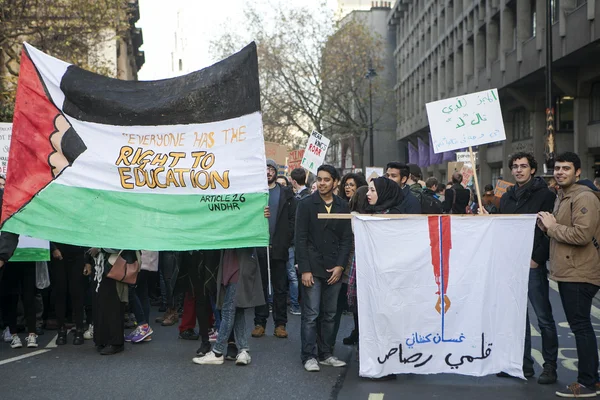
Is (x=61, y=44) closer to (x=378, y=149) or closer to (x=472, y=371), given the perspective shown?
(x=472, y=371)

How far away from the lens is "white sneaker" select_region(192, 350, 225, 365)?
7836mm

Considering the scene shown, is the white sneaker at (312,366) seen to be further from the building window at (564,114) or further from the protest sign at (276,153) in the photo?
the building window at (564,114)

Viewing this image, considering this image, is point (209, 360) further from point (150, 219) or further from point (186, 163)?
point (186, 163)

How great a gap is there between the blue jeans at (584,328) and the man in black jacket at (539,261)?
1.53 ft

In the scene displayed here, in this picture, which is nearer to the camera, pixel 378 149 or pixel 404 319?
pixel 404 319

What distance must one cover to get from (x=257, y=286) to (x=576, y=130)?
71.6ft

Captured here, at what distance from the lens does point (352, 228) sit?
24.7ft

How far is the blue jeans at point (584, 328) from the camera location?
6574 mm

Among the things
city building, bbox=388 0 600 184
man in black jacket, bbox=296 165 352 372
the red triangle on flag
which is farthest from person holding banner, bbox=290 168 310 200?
city building, bbox=388 0 600 184

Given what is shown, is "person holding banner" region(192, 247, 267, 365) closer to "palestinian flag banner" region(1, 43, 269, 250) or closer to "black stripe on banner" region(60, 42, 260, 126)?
"palestinian flag banner" region(1, 43, 269, 250)

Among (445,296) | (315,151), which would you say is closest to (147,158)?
(445,296)

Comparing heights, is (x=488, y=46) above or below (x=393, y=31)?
below

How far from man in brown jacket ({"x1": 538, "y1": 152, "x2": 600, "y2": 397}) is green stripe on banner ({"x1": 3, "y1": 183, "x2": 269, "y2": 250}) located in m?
2.72

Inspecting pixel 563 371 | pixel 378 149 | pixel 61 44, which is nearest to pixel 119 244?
pixel 563 371
